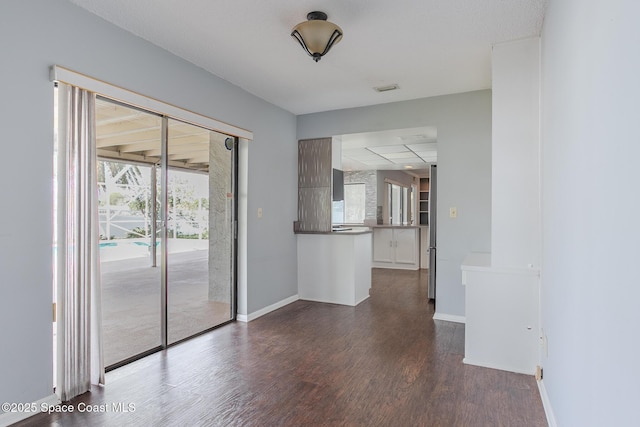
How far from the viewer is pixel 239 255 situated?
13.7 feet

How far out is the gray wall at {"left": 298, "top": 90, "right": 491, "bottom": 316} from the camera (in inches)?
158

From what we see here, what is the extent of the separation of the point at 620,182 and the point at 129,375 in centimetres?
315

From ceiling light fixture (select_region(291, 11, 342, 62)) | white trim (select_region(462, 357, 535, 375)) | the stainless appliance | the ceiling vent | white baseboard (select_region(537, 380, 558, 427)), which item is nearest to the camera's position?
white baseboard (select_region(537, 380, 558, 427))

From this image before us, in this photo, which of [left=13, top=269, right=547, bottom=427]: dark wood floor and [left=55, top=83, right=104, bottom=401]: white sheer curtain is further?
[left=55, top=83, right=104, bottom=401]: white sheer curtain

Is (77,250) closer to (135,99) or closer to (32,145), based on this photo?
(32,145)

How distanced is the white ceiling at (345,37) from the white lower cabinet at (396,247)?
407 centimetres

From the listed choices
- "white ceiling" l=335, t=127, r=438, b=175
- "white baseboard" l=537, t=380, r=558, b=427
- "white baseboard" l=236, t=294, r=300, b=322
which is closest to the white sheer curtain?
"white baseboard" l=236, t=294, r=300, b=322

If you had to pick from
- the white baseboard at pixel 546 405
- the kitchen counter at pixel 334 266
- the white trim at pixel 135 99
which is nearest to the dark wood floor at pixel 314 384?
the white baseboard at pixel 546 405

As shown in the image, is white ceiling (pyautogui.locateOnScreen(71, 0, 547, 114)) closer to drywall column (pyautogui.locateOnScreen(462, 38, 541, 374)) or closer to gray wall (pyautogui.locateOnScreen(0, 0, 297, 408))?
gray wall (pyautogui.locateOnScreen(0, 0, 297, 408))

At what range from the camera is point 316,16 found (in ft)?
8.25

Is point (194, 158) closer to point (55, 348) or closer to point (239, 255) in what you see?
point (239, 255)

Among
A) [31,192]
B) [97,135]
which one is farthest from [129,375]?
[97,135]

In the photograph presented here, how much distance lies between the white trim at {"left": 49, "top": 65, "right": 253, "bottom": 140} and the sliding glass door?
0.11m

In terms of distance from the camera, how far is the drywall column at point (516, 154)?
2.87m
